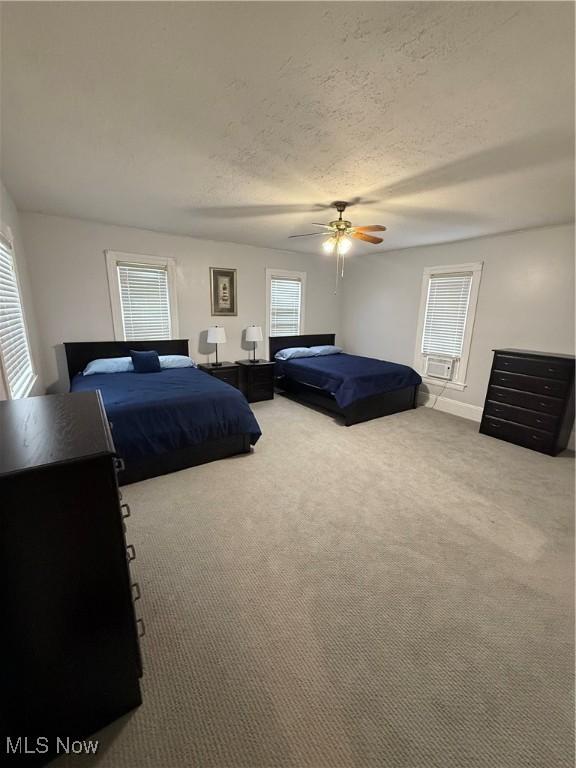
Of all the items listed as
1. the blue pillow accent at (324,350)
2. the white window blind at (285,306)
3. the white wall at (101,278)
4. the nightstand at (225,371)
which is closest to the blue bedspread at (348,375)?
the blue pillow accent at (324,350)

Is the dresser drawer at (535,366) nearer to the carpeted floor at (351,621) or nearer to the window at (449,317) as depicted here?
the window at (449,317)

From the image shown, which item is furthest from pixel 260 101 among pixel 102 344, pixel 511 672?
pixel 102 344

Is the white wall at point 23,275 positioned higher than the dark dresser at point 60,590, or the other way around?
the white wall at point 23,275

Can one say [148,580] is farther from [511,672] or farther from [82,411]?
[511,672]

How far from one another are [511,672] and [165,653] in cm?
154

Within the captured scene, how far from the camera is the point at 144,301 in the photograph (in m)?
4.26

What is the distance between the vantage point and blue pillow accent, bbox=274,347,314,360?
5219 millimetres

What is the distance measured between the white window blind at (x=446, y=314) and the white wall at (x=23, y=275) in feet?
16.6

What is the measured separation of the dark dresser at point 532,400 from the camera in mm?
3215

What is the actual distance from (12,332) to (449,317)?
5.13 m

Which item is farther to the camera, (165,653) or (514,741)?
(165,653)

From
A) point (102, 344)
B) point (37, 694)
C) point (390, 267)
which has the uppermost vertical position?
point (390, 267)

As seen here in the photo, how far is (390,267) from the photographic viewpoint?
17.1 feet

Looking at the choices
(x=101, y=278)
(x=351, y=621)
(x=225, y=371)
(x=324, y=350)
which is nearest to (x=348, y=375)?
(x=324, y=350)
